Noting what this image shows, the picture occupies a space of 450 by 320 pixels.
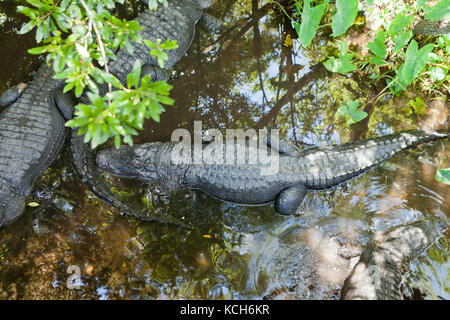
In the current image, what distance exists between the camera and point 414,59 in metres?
3.94

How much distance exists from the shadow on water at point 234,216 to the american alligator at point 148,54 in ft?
0.51

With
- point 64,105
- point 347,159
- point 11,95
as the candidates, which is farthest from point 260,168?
point 11,95

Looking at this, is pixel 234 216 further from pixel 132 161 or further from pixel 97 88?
pixel 97 88

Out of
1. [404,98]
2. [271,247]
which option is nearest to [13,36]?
[271,247]

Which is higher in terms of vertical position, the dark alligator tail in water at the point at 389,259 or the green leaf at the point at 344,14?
the green leaf at the point at 344,14

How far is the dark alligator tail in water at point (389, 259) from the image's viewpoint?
3475 millimetres

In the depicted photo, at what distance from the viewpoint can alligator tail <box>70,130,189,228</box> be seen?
13.0 feet

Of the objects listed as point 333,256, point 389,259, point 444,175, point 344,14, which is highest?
point 344,14

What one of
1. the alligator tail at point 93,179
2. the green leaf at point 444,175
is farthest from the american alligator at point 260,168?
the green leaf at point 444,175

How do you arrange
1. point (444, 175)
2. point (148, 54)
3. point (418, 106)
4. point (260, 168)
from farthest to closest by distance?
point (148, 54)
point (418, 106)
point (260, 168)
point (444, 175)

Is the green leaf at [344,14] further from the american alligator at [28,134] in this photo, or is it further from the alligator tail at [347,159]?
the american alligator at [28,134]

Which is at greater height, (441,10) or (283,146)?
(441,10)

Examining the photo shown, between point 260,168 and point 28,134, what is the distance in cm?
278
